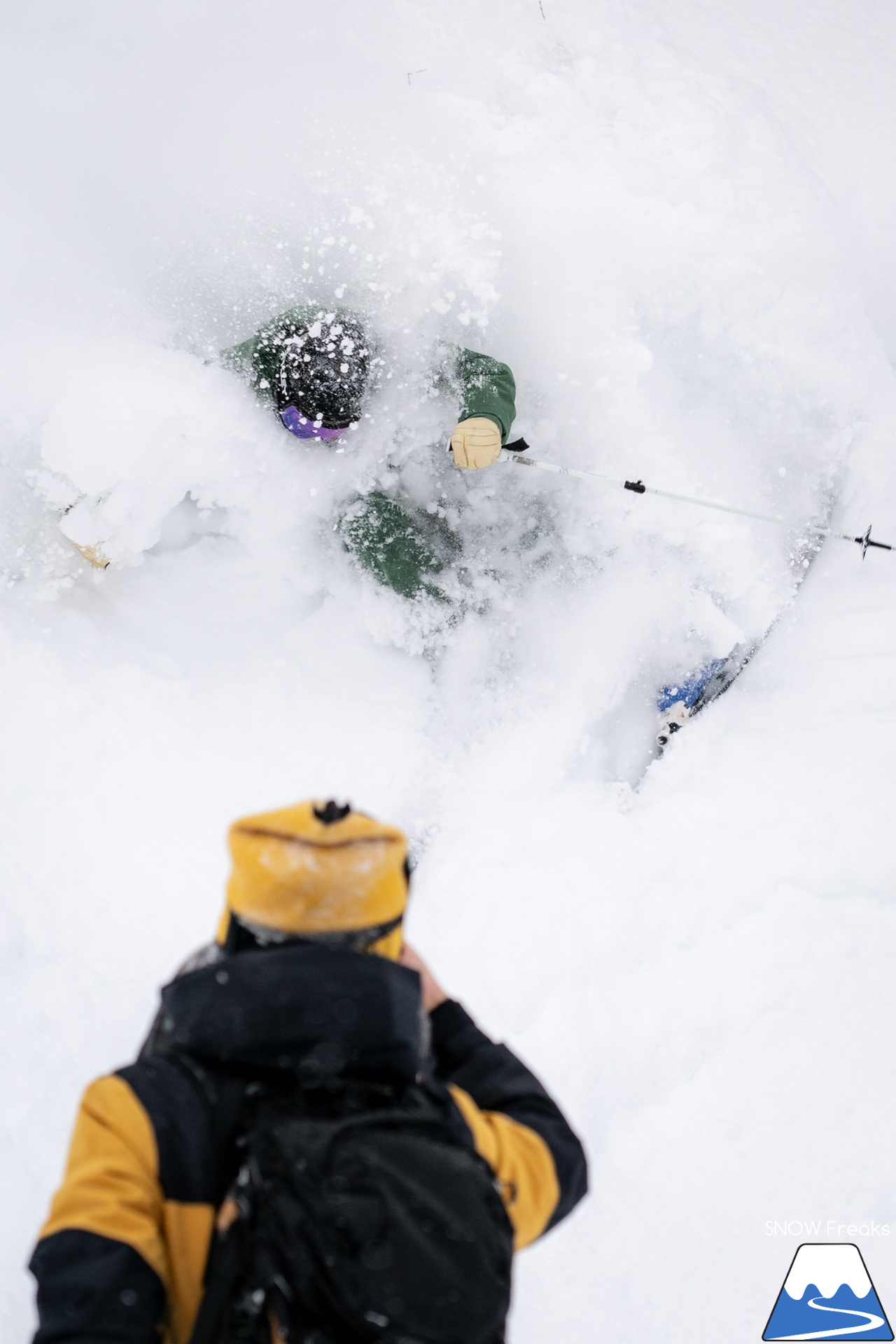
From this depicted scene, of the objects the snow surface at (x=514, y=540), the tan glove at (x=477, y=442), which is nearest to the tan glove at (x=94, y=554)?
the snow surface at (x=514, y=540)

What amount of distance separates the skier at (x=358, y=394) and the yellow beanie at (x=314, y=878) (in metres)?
1.89

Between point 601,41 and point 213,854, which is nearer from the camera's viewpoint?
point 213,854

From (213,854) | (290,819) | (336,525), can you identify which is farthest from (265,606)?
(290,819)

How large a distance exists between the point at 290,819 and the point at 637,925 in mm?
2014

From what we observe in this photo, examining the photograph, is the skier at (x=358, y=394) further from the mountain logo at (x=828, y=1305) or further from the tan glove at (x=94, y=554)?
the mountain logo at (x=828, y=1305)

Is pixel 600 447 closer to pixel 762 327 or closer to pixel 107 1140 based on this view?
pixel 762 327

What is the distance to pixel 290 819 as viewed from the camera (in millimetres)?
1158

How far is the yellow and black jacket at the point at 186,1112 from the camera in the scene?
35.8 inches

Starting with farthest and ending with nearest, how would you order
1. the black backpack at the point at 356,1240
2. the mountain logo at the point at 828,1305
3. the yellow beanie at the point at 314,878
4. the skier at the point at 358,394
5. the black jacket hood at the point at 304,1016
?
the skier at the point at 358,394, the mountain logo at the point at 828,1305, the yellow beanie at the point at 314,878, the black jacket hood at the point at 304,1016, the black backpack at the point at 356,1240

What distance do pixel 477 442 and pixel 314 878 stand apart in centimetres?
196

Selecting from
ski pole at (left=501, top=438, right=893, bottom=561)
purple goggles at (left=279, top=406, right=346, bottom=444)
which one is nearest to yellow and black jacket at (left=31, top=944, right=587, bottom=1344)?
purple goggles at (left=279, top=406, right=346, bottom=444)

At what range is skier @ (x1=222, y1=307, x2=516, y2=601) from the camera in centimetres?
265

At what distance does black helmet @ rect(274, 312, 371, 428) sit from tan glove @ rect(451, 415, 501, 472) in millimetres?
435

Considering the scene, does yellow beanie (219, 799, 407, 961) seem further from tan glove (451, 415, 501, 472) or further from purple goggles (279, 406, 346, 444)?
purple goggles (279, 406, 346, 444)
